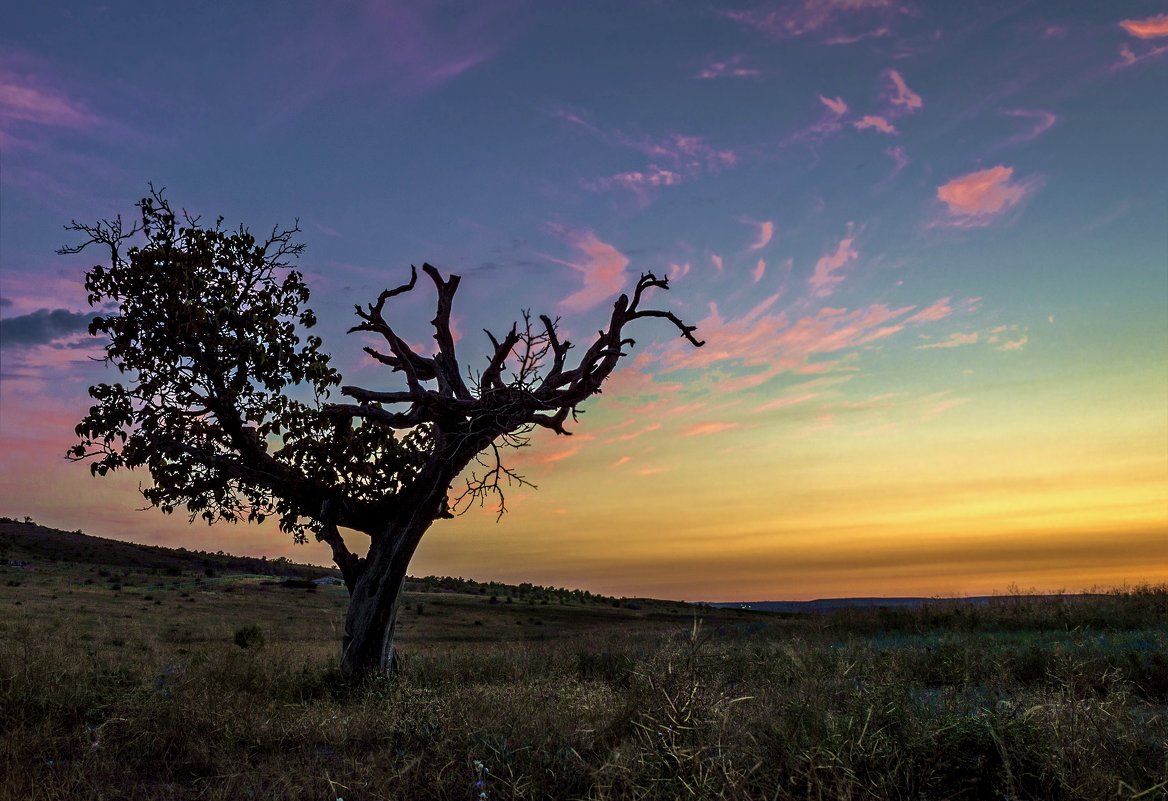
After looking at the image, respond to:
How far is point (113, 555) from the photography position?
89.1 meters

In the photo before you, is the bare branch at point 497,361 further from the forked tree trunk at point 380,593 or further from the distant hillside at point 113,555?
the distant hillside at point 113,555

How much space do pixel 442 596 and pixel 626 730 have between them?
63877 millimetres

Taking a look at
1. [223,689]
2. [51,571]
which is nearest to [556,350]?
[223,689]

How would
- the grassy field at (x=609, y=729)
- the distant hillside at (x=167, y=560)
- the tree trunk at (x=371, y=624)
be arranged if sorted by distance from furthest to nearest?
1. the distant hillside at (x=167, y=560)
2. the tree trunk at (x=371, y=624)
3. the grassy field at (x=609, y=729)

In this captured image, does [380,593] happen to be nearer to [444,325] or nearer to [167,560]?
[444,325]

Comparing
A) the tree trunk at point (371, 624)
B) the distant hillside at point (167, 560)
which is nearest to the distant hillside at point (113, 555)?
the distant hillside at point (167, 560)

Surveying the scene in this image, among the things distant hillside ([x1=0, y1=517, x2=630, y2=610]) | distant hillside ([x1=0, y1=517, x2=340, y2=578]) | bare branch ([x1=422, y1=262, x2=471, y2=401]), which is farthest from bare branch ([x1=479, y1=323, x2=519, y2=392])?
distant hillside ([x1=0, y1=517, x2=340, y2=578])

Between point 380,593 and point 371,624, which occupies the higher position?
point 380,593

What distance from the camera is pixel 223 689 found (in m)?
10.2

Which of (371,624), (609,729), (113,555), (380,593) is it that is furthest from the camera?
(113,555)

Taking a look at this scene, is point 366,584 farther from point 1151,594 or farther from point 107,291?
point 1151,594

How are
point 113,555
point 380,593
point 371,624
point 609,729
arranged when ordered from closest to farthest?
point 609,729 < point 371,624 < point 380,593 < point 113,555

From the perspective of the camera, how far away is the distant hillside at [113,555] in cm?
8194

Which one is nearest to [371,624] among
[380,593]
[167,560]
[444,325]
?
[380,593]
